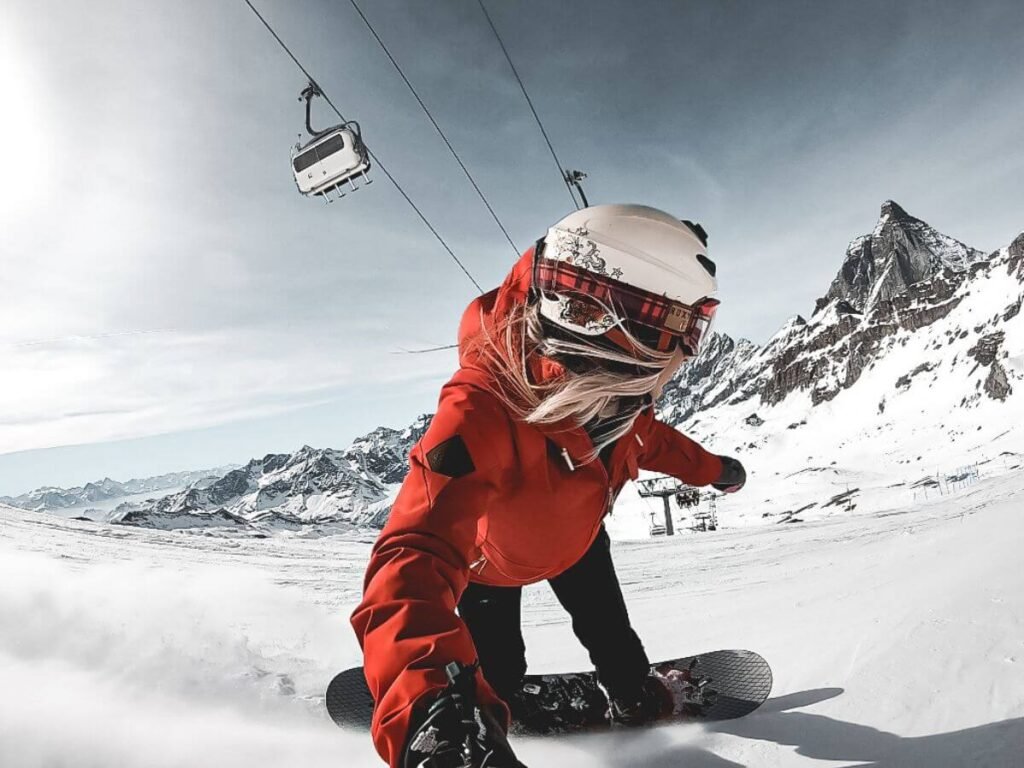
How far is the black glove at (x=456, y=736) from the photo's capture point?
1130 mm

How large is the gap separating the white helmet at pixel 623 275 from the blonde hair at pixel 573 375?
5 centimetres

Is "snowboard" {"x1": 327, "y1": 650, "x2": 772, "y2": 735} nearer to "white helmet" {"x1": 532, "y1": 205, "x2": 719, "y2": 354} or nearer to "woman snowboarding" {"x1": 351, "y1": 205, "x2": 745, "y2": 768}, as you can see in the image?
"woman snowboarding" {"x1": 351, "y1": 205, "x2": 745, "y2": 768}

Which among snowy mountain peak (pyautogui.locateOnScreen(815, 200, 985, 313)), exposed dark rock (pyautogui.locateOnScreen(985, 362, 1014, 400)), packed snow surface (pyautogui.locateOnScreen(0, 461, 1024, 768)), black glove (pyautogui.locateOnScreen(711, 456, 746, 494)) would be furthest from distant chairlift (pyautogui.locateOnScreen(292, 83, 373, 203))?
snowy mountain peak (pyautogui.locateOnScreen(815, 200, 985, 313))

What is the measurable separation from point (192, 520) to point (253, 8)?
274 ft

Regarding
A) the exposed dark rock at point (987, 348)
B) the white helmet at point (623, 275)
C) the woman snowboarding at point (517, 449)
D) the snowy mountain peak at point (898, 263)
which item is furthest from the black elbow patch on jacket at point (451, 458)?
the snowy mountain peak at point (898, 263)

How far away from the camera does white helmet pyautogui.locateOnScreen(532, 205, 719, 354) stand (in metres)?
1.86

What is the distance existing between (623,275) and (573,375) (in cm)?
36

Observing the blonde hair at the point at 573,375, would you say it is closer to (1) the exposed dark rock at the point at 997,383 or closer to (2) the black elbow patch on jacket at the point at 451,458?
(2) the black elbow patch on jacket at the point at 451,458

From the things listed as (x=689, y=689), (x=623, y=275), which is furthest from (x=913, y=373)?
(x=623, y=275)

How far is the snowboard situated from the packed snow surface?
10 cm

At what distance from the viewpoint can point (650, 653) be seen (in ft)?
12.6

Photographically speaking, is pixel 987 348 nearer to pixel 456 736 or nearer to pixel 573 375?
pixel 573 375

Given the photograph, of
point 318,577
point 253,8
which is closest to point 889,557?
point 318,577

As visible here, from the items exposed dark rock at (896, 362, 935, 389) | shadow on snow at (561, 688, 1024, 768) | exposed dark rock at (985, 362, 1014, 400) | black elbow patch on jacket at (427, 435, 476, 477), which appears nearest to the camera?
black elbow patch on jacket at (427, 435, 476, 477)
